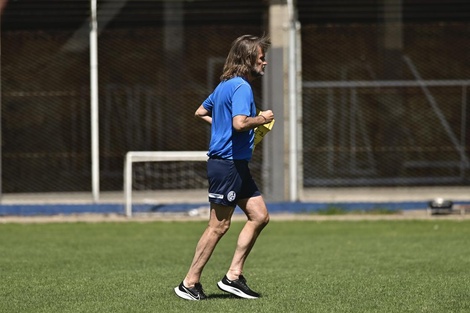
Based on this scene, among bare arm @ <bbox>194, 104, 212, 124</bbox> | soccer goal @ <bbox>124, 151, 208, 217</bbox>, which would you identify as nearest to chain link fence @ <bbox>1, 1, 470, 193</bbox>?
soccer goal @ <bbox>124, 151, 208, 217</bbox>

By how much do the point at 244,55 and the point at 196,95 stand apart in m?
12.6

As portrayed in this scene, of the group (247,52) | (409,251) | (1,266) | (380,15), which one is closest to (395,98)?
(380,15)

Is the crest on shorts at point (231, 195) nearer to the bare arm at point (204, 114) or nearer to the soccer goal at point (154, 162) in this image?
the bare arm at point (204, 114)

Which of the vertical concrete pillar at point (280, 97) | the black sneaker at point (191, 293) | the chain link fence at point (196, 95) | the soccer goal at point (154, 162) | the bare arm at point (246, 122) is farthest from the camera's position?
the chain link fence at point (196, 95)

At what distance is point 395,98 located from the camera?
72.8 ft

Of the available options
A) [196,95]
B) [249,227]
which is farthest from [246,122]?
[196,95]

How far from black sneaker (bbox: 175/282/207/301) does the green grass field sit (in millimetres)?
73

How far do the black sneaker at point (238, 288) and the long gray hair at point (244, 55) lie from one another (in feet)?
4.95

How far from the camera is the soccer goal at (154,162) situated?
18.2 m

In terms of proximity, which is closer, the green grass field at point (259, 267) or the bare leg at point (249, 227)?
the green grass field at point (259, 267)

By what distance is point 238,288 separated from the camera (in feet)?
28.0

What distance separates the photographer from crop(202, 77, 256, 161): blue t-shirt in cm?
835

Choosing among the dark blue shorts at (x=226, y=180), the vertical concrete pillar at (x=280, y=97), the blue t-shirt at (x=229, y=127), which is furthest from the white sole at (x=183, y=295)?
the vertical concrete pillar at (x=280, y=97)

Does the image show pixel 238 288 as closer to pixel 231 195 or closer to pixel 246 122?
pixel 231 195
